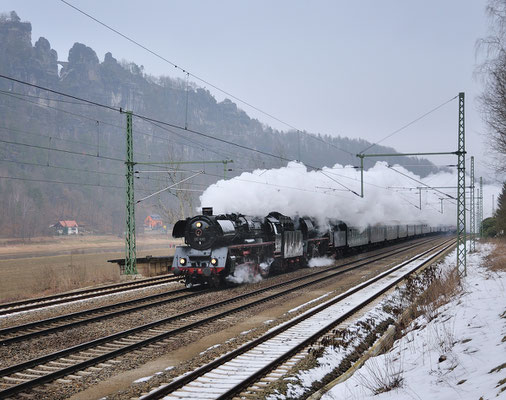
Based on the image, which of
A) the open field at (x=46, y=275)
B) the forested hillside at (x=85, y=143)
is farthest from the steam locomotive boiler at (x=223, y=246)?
the forested hillside at (x=85, y=143)

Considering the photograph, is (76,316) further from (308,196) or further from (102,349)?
(308,196)

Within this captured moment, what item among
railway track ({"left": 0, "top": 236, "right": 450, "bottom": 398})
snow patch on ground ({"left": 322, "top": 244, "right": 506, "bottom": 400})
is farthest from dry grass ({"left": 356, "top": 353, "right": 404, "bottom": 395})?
railway track ({"left": 0, "top": 236, "right": 450, "bottom": 398})

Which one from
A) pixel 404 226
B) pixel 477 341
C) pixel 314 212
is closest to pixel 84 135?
pixel 404 226

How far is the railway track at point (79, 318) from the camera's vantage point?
10.8 m

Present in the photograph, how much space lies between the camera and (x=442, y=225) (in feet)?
262

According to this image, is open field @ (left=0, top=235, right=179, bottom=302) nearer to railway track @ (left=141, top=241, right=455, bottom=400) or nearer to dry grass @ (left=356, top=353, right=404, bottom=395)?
railway track @ (left=141, top=241, right=455, bottom=400)

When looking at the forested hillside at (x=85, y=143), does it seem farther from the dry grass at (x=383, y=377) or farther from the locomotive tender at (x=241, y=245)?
the dry grass at (x=383, y=377)

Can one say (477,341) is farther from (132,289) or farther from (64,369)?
(132,289)

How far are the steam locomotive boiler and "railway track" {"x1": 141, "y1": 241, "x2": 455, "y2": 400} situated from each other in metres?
4.65

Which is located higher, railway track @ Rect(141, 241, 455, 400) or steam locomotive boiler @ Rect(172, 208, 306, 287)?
steam locomotive boiler @ Rect(172, 208, 306, 287)

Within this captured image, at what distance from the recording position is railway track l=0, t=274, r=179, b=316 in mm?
14539

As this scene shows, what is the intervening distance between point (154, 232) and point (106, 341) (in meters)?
94.4

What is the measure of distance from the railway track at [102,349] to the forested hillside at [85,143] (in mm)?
51366

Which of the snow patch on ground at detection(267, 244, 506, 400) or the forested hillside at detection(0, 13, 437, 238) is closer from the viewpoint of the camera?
the snow patch on ground at detection(267, 244, 506, 400)
